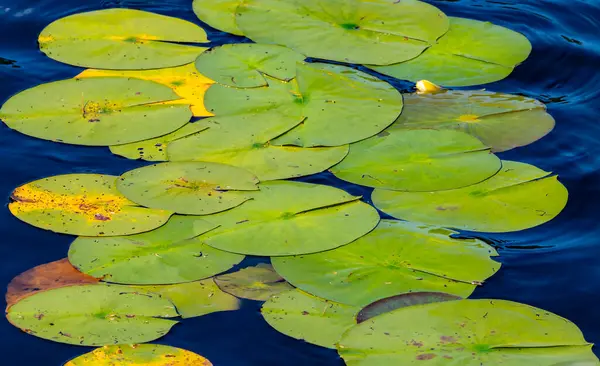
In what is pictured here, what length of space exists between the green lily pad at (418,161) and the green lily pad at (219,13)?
118 centimetres

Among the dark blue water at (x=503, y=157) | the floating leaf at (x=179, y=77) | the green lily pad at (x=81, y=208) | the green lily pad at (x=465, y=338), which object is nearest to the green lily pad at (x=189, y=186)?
the green lily pad at (x=81, y=208)

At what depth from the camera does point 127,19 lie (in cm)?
413

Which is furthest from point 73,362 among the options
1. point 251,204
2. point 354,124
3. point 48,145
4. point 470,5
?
point 470,5

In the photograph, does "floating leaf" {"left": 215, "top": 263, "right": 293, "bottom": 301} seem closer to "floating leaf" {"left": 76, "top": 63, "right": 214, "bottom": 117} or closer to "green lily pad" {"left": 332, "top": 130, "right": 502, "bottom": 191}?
"green lily pad" {"left": 332, "top": 130, "right": 502, "bottom": 191}

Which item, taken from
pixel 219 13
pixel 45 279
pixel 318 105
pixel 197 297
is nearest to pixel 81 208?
pixel 45 279

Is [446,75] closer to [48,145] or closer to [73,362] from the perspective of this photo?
[48,145]

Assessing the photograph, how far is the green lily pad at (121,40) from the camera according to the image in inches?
151

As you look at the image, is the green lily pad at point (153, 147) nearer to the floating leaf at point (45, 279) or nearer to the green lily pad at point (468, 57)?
the floating leaf at point (45, 279)

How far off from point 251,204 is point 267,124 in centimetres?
52

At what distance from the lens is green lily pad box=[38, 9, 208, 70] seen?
12.6 feet

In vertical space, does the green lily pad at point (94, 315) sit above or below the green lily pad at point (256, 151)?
below

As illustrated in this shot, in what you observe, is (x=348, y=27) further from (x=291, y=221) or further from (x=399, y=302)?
(x=399, y=302)

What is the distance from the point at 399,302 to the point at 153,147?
1253mm

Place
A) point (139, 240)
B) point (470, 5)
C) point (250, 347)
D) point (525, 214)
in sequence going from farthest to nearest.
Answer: point (470, 5) → point (525, 214) → point (139, 240) → point (250, 347)
